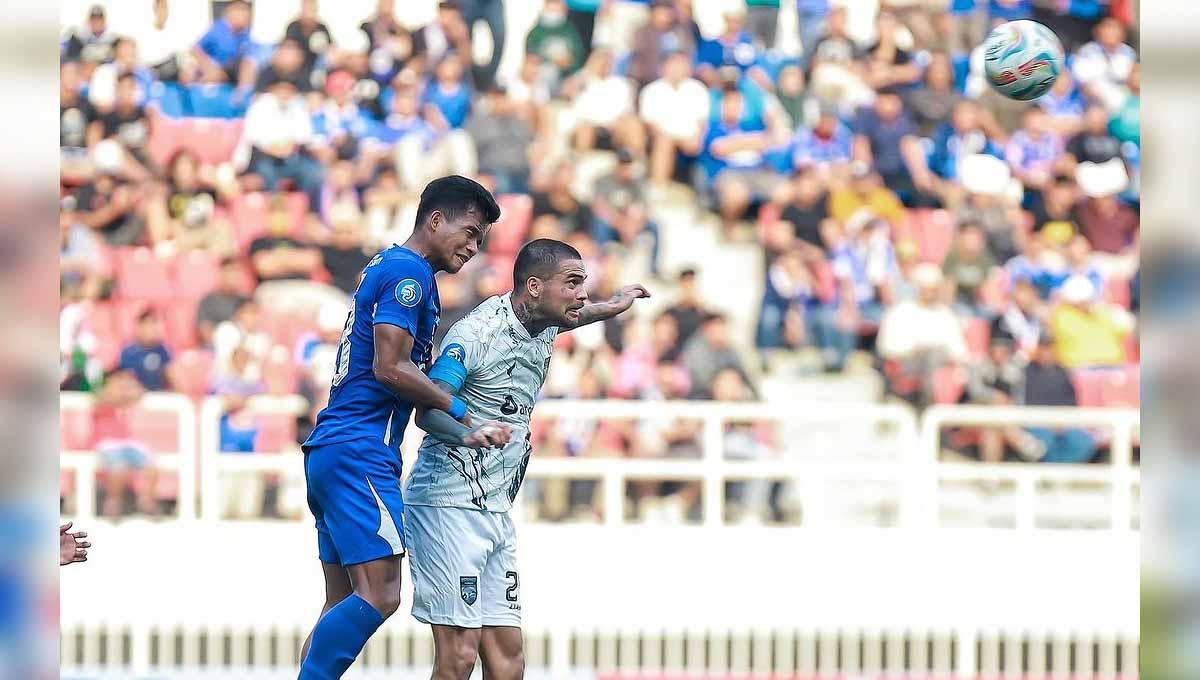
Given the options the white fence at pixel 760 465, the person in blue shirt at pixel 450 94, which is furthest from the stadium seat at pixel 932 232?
the person in blue shirt at pixel 450 94

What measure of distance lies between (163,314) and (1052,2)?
276 inches

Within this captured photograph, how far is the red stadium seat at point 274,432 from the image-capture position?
11.7 metres

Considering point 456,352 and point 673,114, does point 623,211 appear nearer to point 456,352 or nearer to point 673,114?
point 673,114

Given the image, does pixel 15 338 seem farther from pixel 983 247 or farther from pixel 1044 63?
pixel 983 247

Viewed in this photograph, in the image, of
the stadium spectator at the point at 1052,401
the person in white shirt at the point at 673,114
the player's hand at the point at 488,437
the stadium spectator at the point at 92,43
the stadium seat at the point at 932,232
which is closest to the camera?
the player's hand at the point at 488,437

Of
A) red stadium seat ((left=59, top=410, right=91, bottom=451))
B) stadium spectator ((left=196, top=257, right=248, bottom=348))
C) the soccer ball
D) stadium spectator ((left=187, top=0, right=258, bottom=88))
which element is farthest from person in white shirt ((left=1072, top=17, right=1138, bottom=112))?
red stadium seat ((left=59, top=410, right=91, bottom=451))

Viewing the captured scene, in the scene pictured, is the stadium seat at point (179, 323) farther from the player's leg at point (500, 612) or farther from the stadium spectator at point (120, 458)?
the player's leg at point (500, 612)

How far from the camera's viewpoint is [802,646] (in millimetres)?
11016

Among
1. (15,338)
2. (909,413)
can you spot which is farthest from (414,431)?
(15,338)

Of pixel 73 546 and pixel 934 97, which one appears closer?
pixel 73 546

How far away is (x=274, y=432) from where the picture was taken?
38.6ft

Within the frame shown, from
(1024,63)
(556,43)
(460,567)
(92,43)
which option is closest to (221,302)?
(92,43)

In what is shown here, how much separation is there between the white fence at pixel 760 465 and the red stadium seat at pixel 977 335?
3.76ft

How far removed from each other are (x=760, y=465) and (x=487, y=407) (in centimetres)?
466
